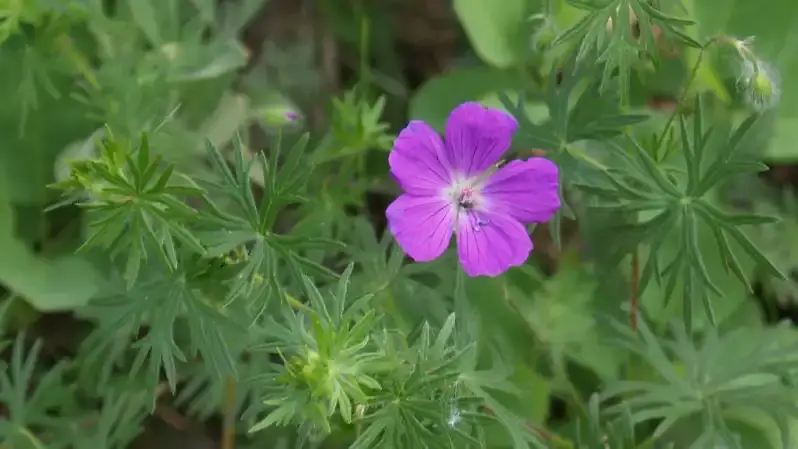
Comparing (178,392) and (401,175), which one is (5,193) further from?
(401,175)

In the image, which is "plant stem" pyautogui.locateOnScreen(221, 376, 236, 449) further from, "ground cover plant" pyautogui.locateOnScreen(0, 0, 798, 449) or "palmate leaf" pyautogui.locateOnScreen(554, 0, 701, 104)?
"palmate leaf" pyautogui.locateOnScreen(554, 0, 701, 104)

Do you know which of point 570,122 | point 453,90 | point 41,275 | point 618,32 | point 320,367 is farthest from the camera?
point 453,90

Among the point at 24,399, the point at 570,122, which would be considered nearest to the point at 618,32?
the point at 570,122

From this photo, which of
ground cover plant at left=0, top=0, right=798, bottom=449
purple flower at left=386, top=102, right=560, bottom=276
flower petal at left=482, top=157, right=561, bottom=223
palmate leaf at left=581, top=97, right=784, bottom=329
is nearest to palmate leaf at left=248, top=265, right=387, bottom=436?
ground cover plant at left=0, top=0, right=798, bottom=449

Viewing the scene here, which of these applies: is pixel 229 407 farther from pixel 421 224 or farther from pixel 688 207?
pixel 688 207

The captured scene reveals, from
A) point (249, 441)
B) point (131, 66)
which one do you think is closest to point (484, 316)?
point (249, 441)

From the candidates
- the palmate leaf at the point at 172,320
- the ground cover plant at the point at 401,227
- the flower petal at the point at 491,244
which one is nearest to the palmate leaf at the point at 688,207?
the ground cover plant at the point at 401,227
